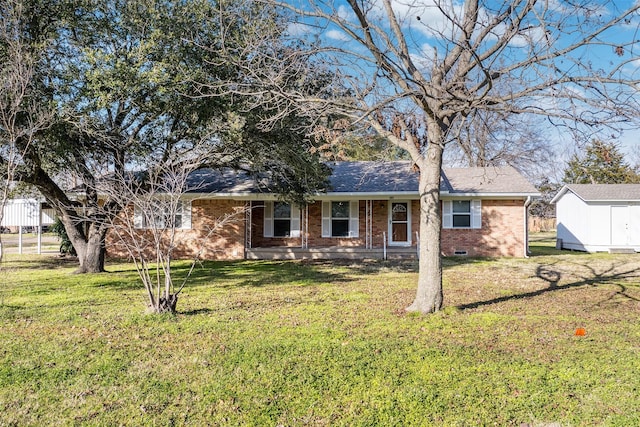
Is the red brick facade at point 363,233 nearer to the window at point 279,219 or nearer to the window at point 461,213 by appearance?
the window at point 461,213

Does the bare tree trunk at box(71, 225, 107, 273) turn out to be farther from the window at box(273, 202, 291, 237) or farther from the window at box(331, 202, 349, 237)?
the window at box(331, 202, 349, 237)

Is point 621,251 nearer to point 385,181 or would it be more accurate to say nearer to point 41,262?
point 385,181

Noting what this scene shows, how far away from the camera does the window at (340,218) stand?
18.0 m

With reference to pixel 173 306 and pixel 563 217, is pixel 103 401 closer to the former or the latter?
pixel 173 306

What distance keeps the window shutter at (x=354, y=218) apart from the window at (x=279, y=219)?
7.10ft

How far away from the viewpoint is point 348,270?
13.4 m

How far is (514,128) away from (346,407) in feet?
16.7

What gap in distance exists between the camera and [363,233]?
17.9 metres

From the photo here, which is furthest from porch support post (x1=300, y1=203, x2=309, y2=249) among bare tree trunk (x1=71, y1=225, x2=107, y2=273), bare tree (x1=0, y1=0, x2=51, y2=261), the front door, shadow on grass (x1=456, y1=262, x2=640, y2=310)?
bare tree (x1=0, y1=0, x2=51, y2=261)

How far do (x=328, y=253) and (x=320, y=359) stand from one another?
1207 cm

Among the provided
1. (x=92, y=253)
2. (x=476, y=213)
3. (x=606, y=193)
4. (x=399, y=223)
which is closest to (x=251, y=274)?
(x=92, y=253)

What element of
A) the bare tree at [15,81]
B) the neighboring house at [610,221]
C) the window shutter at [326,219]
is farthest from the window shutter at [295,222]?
the neighboring house at [610,221]

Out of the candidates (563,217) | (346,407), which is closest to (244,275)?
(346,407)

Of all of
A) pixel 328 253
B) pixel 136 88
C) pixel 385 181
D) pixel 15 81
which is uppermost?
pixel 136 88
